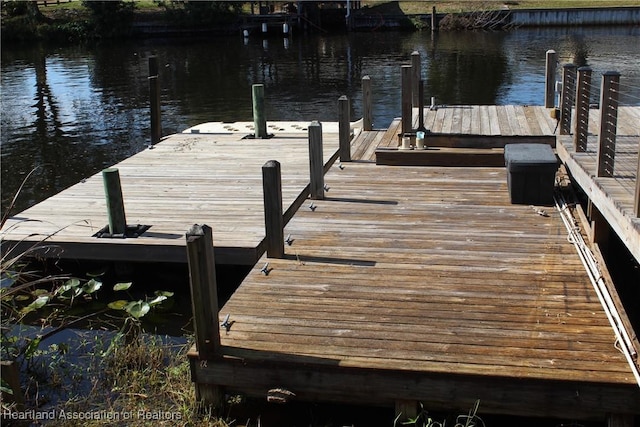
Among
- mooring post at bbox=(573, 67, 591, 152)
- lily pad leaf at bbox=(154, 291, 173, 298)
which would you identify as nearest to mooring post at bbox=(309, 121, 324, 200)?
lily pad leaf at bbox=(154, 291, 173, 298)

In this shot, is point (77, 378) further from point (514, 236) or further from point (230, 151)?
point (230, 151)

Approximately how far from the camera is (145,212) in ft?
26.4

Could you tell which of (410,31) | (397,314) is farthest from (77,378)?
(410,31)

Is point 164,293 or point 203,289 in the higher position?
point 203,289

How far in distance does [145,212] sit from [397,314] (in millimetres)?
4010

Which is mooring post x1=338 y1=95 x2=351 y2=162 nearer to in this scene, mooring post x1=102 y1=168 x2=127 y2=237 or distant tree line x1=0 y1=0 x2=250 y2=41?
mooring post x1=102 y1=168 x2=127 y2=237

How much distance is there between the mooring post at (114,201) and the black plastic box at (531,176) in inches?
154

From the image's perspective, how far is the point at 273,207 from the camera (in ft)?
19.1

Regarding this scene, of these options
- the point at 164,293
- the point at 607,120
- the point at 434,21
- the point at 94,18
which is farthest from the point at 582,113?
the point at 94,18

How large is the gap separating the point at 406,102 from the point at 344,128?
0.95m

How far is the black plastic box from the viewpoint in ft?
23.6

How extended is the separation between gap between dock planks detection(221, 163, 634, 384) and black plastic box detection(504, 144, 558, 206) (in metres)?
0.18

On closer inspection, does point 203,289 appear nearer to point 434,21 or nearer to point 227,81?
point 227,81

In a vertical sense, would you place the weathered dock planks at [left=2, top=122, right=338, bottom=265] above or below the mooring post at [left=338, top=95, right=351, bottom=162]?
below
